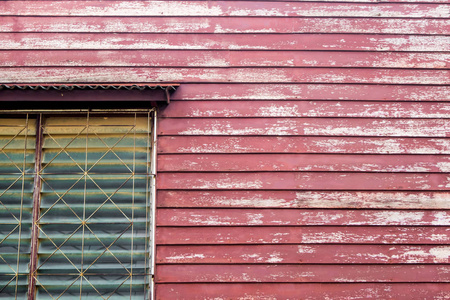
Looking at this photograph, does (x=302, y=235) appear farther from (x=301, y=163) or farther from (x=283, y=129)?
(x=283, y=129)

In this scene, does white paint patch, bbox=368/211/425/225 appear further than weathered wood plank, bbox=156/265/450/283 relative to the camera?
Yes

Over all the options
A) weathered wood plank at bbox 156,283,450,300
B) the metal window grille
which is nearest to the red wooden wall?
weathered wood plank at bbox 156,283,450,300

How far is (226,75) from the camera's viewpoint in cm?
405

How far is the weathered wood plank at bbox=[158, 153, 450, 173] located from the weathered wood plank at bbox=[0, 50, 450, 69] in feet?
3.03

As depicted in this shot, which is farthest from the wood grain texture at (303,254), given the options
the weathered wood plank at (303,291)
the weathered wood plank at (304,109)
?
the weathered wood plank at (304,109)

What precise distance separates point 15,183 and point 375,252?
3.43 meters

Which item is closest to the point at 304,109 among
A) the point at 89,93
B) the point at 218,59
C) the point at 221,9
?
the point at 218,59

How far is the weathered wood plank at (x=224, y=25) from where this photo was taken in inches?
162

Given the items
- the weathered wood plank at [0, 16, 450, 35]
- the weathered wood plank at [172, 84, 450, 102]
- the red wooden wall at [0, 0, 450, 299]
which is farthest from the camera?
the weathered wood plank at [0, 16, 450, 35]

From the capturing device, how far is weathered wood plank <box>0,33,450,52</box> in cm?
409

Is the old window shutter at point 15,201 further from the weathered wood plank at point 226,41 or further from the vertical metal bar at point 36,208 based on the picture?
the weathered wood plank at point 226,41

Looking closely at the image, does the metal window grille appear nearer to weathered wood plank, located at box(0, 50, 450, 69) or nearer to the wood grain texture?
the wood grain texture

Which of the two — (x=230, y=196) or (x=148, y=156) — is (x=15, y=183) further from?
(x=230, y=196)

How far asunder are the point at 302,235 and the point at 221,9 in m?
2.40
